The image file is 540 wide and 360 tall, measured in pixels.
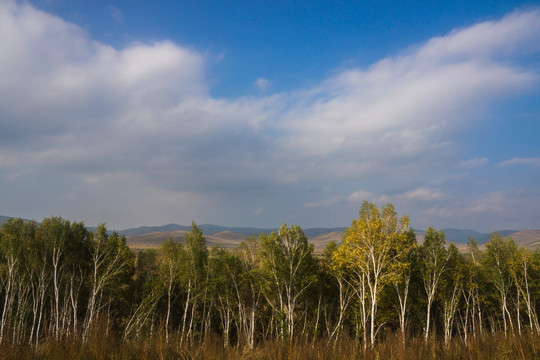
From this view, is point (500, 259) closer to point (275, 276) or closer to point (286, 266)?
point (286, 266)

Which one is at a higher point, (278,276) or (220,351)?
(220,351)

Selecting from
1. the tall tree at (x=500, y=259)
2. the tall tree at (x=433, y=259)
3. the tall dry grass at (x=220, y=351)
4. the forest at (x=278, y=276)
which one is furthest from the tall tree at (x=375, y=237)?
the tall dry grass at (x=220, y=351)

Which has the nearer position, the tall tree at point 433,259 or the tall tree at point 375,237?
the tall tree at point 375,237

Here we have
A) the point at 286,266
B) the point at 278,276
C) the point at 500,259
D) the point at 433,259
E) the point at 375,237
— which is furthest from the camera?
the point at 500,259

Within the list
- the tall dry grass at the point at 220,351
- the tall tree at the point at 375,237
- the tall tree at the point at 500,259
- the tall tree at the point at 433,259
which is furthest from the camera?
the tall tree at the point at 500,259

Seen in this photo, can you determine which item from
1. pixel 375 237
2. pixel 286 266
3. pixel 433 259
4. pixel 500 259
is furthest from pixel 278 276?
pixel 500 259

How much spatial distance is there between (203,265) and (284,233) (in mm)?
15708

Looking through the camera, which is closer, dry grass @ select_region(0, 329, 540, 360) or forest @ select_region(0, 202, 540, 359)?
dry grass @ select_region(0, 329, 540, 360)

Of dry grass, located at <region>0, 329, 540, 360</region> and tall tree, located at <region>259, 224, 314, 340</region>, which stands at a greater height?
dry grass, located at <region>0, 329, 540, 360</region>

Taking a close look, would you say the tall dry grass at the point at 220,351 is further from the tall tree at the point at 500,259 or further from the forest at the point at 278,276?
the tall tree at the point at 500,259

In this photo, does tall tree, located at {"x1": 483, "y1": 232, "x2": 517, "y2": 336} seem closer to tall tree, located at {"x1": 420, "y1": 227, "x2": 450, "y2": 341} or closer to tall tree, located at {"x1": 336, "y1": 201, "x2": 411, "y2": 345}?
tall tree, located at {"x1": 420, "y1": 227, "x2": 450, "y2": 341}

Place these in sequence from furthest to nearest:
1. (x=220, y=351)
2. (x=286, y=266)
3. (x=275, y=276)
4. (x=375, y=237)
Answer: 1. (x=286, y=266)
2. (x=275, y=276)
3. (x=375, y=237)
4. (x=220, y=351)

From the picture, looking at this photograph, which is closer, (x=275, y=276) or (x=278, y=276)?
(x=275, y=276)

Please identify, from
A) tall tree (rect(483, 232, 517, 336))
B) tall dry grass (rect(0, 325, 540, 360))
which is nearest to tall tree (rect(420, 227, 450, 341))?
tall tree (rect(483, 232, 517, 336))
